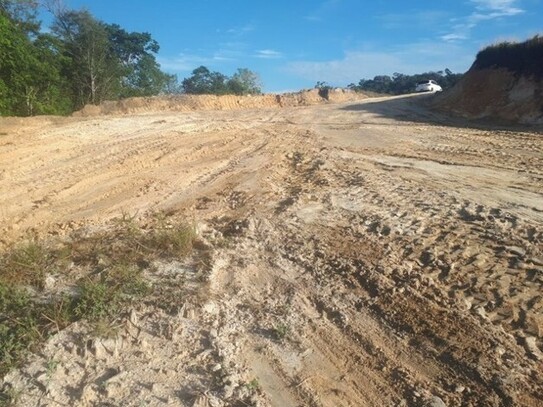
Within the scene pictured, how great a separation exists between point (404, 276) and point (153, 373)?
93.7 inches

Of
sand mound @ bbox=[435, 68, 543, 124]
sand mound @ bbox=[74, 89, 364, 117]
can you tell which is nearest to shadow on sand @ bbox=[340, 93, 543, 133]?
sand mound @ bbox=[435, 68, 543, 124]

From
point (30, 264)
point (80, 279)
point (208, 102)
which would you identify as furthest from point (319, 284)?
point (208, 102)

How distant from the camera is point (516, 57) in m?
18.0

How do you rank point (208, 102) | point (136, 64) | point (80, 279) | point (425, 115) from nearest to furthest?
point (80, 279) → point (425, 115) → point (208, 102) → point (136, 64)

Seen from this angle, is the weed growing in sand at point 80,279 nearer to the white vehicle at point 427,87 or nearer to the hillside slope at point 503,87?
the hillside slope at point 503,87

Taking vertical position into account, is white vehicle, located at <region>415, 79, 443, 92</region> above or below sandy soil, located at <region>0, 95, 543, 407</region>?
below

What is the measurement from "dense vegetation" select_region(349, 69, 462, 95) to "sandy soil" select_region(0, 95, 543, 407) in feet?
93.2

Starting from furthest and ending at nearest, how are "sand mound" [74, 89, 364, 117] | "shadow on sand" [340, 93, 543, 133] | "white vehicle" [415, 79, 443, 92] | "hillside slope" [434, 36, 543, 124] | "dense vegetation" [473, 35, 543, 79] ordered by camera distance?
"white vehicle" [415, 79, 443, 92] → "sand mound" [74, 89, 364, 117] → "dense vegetation" [473, 35, 543, 79] → "hillside slope" [434, 36, 543, 124] → "shadow on sand" [340, 93, 543, 133]

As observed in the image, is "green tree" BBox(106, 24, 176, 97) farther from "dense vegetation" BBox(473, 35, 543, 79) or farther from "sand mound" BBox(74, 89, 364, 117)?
"dense vegetation" BBox(473, 35, 543, 79)

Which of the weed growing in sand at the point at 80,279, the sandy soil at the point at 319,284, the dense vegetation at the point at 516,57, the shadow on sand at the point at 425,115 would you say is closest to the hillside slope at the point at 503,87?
the dense vegetation at the point at 516,57

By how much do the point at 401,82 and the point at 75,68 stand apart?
2448 centimetres

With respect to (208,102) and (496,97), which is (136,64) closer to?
(208,102)

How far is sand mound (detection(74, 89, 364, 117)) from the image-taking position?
21.5 meters

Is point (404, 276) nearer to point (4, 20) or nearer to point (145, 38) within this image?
point (4, 20)
